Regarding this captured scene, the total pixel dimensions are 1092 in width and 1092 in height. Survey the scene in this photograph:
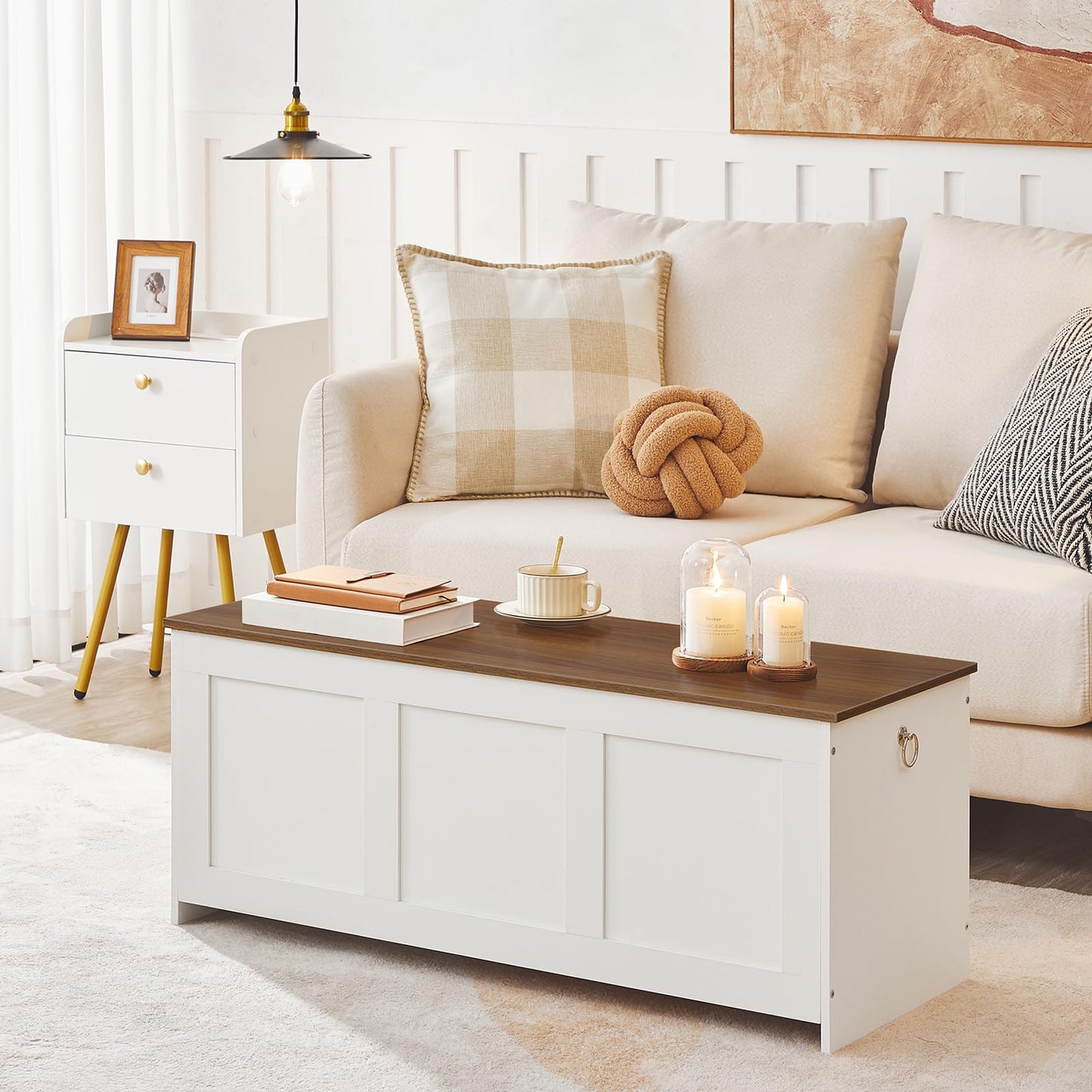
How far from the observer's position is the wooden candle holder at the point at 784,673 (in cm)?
196

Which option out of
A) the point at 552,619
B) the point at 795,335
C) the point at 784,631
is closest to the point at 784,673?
the point at 784,631

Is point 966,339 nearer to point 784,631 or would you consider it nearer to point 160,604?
point 784,631

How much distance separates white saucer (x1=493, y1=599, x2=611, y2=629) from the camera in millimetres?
2225

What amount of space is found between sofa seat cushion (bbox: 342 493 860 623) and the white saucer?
1.56 feet

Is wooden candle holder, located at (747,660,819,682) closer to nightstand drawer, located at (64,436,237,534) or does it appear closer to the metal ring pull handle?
the metal ring pull handle

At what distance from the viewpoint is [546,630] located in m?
2.23

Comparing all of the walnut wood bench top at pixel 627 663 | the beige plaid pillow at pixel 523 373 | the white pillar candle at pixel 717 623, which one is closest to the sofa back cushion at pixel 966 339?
the beige plaid pillow at pixel 523 373

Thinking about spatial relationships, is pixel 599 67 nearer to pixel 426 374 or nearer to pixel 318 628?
pixel 426 374

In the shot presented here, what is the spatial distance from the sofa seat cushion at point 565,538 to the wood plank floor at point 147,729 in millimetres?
559

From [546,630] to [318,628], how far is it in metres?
0.28

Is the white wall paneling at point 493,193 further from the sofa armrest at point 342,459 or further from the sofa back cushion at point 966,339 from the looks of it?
the sofa armrest at point 342,459

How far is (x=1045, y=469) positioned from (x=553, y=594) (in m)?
0.80

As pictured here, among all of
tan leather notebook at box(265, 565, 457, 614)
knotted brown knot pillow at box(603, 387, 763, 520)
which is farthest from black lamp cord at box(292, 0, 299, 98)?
tan leather notebook at box(265, 565, 457, 614)

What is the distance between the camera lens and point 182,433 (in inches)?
136
